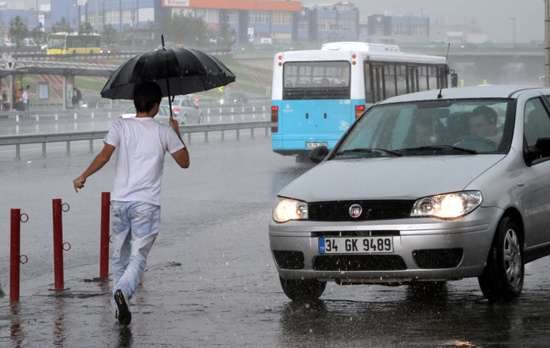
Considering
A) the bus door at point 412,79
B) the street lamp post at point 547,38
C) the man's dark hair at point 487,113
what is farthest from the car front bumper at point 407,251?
the street lamp post at point 547,38

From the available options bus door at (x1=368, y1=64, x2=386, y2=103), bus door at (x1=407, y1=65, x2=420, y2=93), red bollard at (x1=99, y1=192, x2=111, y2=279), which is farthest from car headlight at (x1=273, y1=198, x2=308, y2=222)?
bus door at (x1=407, y1=65, x2=420, y2=93)

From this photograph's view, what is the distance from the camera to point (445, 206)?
6996 mm

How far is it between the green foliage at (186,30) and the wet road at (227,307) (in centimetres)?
14429

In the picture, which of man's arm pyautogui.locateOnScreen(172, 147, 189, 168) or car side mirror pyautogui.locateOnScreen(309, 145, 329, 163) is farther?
car side mirror pyautogui.locateOnScreen(309, 145, 329, 163)

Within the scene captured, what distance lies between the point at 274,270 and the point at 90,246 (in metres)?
3.30

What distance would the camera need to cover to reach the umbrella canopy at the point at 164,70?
766cm

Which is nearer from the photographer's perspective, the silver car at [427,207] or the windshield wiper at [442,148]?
the silver car at [427,207]

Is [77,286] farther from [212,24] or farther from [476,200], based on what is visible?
[212,24]

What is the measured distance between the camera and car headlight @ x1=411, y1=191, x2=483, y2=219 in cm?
697

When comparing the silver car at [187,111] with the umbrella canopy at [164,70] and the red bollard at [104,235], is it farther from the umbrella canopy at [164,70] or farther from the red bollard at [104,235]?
the umbrella canopy at [164,70]

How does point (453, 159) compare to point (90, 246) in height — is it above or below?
above

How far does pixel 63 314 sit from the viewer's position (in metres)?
7.54

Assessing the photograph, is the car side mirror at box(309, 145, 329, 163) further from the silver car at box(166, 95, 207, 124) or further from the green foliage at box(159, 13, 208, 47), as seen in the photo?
the green foliage at box(159, 13, 208, 47)

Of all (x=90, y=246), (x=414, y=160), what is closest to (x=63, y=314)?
(x=414, y=160)
